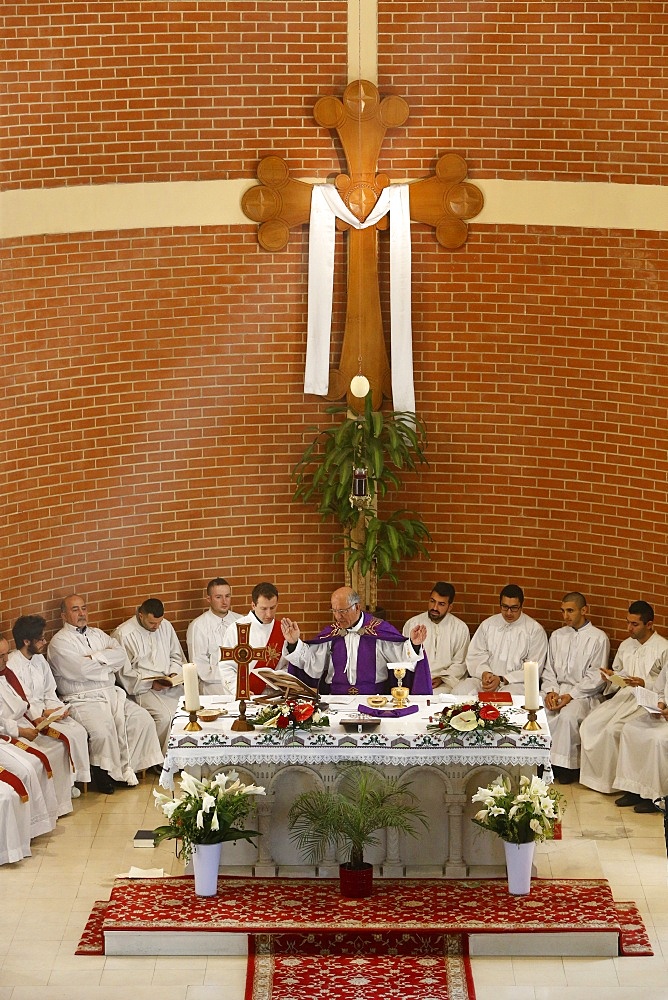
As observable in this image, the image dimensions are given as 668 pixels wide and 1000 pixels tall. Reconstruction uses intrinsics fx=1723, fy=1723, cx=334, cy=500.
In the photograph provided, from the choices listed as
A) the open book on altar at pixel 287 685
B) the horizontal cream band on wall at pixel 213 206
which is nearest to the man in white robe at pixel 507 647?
the open book on altar at pixel 287 685

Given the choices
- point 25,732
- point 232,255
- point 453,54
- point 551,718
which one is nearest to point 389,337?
point 232,255

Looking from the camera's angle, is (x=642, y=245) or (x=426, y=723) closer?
(x=426, y=723)

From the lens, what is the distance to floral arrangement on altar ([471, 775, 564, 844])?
10742mm

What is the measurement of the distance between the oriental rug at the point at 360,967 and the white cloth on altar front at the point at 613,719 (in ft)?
9.65

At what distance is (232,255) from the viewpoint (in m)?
14.0

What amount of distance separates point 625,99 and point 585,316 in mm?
1714

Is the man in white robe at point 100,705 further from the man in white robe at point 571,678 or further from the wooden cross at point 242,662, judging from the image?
the man in white robe at point 571,678

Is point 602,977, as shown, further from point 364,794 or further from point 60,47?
point 60,47

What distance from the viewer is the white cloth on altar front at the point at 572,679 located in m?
13.3

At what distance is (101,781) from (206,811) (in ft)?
8.88

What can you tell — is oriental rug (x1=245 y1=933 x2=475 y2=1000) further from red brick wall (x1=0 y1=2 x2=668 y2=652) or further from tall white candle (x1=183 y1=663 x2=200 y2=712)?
red brick wall (x1=0 y1=2 x2=668 y2=652)

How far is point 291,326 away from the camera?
14094 millimetres

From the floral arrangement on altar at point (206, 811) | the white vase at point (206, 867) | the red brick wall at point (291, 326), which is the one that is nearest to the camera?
the floral arrangement on altar at point (206, 811)

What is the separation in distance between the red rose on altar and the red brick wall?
10.2ft
